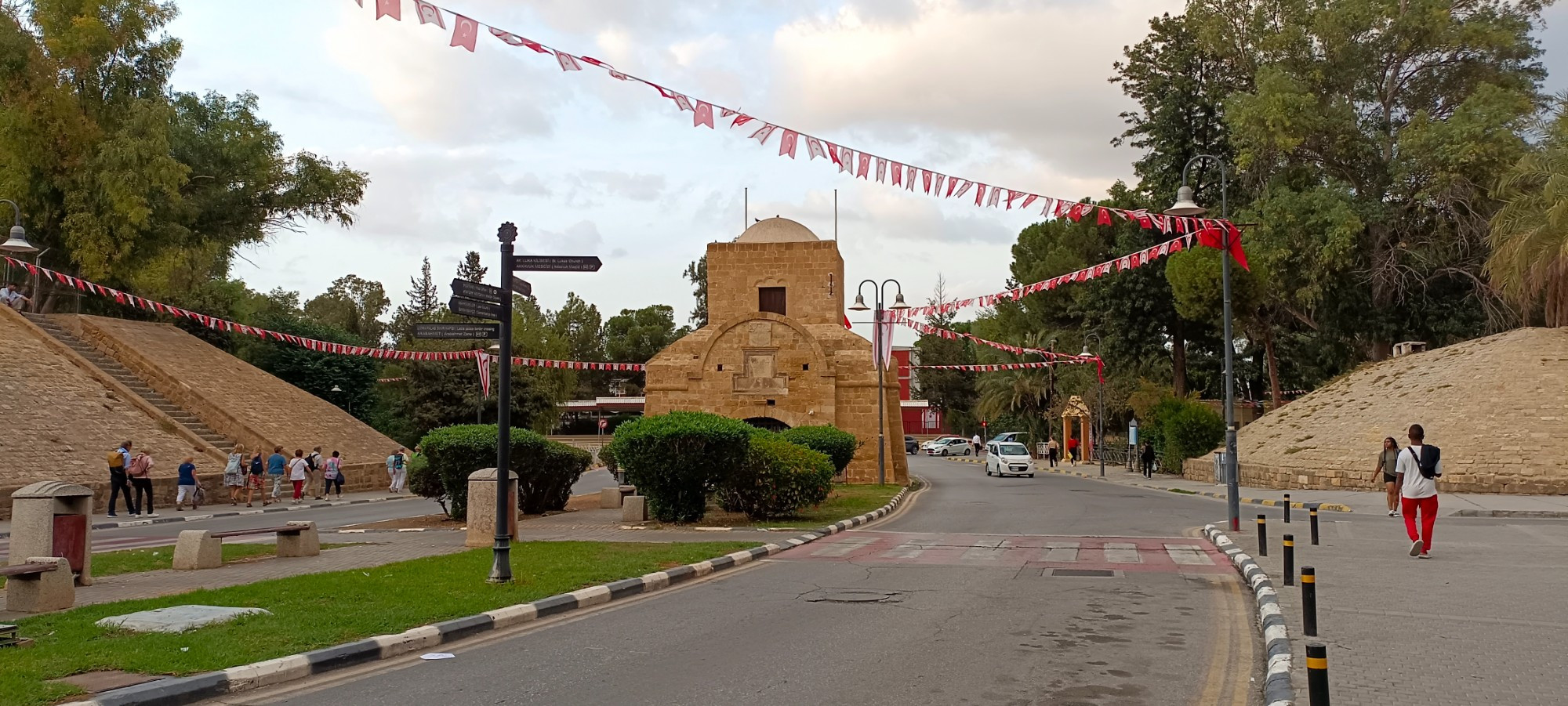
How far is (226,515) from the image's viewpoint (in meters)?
23.9

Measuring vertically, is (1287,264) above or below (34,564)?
above

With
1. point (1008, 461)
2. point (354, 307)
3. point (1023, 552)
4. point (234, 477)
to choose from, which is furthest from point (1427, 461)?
point (354, 307)

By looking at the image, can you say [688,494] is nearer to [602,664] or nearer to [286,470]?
[602,664]

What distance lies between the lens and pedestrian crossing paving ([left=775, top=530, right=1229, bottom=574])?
13.5 m

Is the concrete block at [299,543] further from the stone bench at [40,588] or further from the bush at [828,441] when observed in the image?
the bush at [828,441]

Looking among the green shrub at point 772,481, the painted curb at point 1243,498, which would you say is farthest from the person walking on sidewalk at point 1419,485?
the green shrub at point 772,481

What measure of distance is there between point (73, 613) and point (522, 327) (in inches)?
1932

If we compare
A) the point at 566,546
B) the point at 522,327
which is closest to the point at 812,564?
the point at 566,546

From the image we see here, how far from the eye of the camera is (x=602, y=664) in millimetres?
7500

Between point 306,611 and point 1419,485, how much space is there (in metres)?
12.3

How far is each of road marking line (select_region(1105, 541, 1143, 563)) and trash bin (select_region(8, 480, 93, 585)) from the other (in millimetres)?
11598

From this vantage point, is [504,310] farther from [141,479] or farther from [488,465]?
[141,479]

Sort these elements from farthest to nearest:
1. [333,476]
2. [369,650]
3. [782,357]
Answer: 1. [782,357]
2. [333,476]
3. [369,650]

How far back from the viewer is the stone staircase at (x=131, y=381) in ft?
104
